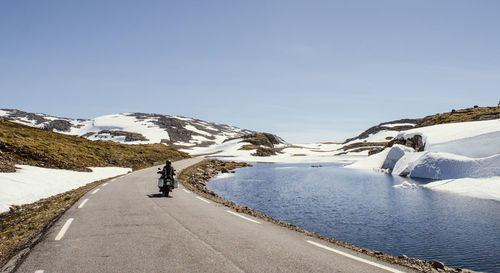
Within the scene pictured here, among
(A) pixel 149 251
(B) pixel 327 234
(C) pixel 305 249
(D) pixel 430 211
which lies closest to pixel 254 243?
(C) pixel 305 249

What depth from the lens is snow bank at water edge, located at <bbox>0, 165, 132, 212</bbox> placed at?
15.6 meters

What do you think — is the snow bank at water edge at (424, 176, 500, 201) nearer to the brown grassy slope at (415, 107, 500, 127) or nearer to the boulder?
the boulder

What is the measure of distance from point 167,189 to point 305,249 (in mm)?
Answer: 11133

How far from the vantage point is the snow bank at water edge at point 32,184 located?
15.6 m

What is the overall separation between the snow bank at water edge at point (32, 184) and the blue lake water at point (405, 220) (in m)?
14.7

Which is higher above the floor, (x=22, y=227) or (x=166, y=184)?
(x=166, y=184)

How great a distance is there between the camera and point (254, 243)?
7.86 metres

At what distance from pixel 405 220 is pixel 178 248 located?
16801 millimetres

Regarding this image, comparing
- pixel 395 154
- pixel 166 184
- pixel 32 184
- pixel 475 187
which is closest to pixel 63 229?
pixel 166 184

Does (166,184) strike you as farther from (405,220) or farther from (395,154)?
(395,154)

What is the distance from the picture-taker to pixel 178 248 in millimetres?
7145

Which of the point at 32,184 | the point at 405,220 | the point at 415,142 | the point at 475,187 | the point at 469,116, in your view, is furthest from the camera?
the point at 469,116

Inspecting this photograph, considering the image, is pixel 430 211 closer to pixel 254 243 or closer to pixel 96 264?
pixel 254 243

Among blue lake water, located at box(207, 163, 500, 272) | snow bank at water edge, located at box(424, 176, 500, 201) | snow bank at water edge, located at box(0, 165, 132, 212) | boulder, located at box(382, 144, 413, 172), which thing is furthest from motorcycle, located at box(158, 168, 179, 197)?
boulder, located at box(382, 144, 413, 172)
